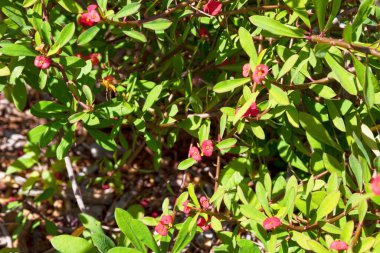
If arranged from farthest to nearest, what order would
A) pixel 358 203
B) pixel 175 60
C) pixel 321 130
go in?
pixel 175 60, pixel 321 130, pixel 358 203

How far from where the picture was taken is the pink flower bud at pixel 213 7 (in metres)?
1.73

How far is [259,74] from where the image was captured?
5.06ft

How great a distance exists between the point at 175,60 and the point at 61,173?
120cm

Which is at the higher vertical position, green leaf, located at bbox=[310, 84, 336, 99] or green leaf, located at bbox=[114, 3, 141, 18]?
green leaf, located at bbox=[114, 3, 141, 18]

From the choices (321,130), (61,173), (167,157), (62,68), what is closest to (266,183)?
(321,130)

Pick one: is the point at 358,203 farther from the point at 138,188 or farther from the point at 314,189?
the point at 138,188

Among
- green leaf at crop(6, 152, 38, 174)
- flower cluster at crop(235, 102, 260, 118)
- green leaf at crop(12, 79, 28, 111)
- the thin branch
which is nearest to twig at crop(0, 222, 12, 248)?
green leaf at crop(6, 152, 38, 174)

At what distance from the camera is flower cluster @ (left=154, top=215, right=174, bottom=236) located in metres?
1.77

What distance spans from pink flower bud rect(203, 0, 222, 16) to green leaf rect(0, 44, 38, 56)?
584 millimetres

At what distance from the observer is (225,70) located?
2322mm

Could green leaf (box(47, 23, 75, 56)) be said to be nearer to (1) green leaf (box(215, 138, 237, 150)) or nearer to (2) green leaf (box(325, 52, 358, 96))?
(1) green leaf (box(215, 138, 237, 150))

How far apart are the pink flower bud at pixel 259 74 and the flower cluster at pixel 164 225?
1.93ft

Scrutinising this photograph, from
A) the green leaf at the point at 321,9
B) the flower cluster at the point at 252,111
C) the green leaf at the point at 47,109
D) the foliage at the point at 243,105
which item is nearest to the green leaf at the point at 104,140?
the foliage at the point at 243,105

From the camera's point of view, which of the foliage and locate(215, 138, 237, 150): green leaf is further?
locate(215, 138, 237, 150): green leaf
